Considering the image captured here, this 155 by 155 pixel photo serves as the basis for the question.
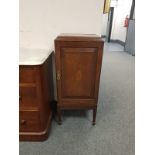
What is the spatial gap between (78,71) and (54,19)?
660 millimetres

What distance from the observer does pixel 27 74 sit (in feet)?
4.52

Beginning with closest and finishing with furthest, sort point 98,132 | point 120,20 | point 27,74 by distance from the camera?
point 27,74
point 98,132
point 120,20

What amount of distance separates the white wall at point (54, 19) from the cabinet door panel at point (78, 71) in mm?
420

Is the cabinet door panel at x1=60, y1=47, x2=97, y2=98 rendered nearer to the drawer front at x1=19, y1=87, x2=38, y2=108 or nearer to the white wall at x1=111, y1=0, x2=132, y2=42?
the drawer front at x1=19, y1=87, x2=38, y2=108

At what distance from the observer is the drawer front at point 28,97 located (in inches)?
56.3

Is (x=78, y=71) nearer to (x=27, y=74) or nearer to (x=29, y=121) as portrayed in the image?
(x=27, y=74)

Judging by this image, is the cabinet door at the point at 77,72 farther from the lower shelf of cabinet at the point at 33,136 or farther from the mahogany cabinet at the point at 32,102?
the lower shelf of cabinet at the point at 33,136

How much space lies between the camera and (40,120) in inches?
60.3

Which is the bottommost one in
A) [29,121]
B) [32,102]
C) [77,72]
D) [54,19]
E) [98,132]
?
[98,132]

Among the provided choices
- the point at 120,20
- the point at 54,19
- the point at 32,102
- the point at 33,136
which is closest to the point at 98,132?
the point at 33,136

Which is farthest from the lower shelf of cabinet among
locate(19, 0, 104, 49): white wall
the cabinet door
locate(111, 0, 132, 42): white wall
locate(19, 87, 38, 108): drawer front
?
locate(111, 0, 132, 42): white wall

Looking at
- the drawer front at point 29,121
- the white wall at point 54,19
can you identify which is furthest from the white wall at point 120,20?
the drawer front at point 29,121
